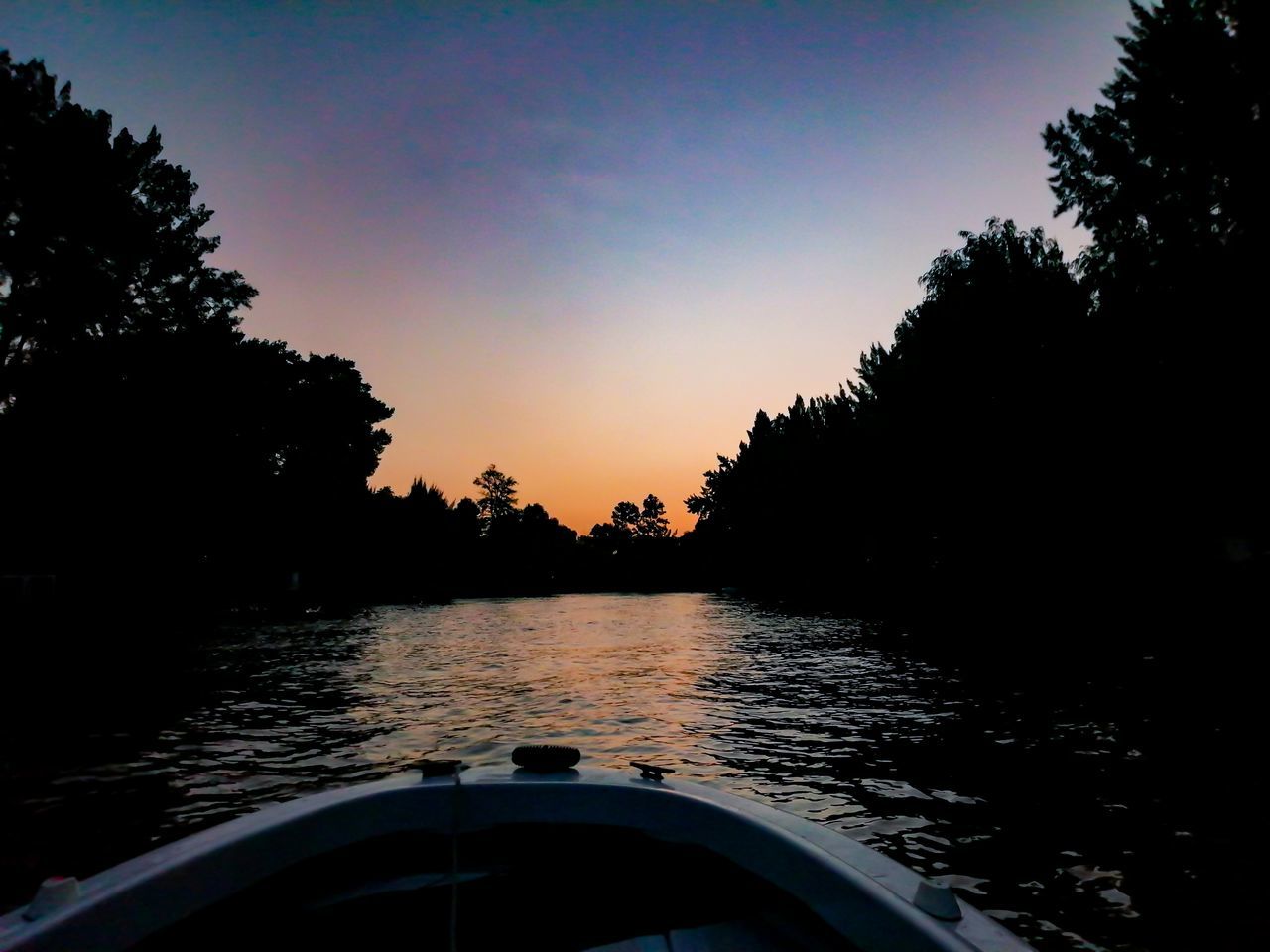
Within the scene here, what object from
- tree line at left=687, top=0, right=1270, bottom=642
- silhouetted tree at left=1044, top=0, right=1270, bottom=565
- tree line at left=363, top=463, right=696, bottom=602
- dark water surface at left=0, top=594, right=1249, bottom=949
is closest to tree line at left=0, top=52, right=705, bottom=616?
tree line at left=363, top=463, right=696, bottom=602

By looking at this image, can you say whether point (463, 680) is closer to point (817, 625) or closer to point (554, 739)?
point (554, 739)

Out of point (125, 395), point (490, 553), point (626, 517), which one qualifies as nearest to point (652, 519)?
point (626, 517)

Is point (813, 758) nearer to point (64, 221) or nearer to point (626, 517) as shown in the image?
point (64, 221)

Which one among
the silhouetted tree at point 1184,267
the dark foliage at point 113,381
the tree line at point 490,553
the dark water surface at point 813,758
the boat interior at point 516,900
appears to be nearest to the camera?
the boat interior at point 516,900

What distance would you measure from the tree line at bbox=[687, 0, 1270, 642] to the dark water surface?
1480cm

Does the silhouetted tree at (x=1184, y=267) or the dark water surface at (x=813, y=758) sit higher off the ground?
the silhouetted tree at (x=1184, y=267)

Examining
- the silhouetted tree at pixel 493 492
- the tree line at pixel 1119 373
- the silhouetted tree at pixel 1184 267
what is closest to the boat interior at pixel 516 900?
the tree line at pixel 1119 373

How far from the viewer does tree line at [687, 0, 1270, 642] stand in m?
21.6

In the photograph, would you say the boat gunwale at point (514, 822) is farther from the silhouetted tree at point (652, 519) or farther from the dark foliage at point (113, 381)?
the silhouetted tree at point (652, 519)

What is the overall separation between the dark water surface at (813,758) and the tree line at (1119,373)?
1480cm

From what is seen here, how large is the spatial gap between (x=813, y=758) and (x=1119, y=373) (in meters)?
25.1

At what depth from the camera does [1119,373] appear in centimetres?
2488

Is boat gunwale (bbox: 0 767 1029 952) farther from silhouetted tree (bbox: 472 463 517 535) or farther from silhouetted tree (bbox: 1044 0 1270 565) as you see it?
silhouetted tree (bbox: 472 463 517 535)

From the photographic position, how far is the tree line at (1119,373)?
21.6 metres
